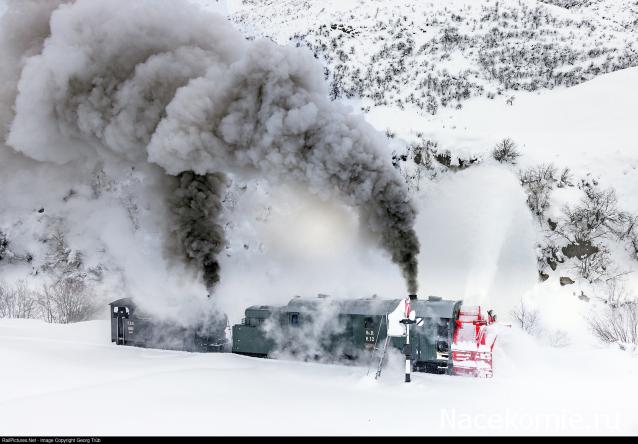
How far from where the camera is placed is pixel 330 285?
947 inches

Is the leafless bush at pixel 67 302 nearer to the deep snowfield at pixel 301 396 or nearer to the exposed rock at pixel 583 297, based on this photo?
the deep snowfield at pixel 301 396

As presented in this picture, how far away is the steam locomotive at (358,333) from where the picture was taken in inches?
510

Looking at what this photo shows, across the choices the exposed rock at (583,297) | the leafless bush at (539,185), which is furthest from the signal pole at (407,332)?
the leafless bush at (539,185)

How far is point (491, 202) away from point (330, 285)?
46.6ft

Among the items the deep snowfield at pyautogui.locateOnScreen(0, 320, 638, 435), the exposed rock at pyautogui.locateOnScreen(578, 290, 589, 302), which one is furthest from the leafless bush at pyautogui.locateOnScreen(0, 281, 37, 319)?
the exposed rock at pyautogui.locateOnScreen(578, 290, 589, 302)

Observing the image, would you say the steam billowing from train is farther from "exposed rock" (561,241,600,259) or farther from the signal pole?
"exposed rock" (561,241,600,259)

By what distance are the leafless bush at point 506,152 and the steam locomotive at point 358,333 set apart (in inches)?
819

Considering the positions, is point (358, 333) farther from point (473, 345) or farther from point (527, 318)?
point (527, 318)

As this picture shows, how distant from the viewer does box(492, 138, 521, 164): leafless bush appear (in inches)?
1278

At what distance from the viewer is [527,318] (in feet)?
76.5

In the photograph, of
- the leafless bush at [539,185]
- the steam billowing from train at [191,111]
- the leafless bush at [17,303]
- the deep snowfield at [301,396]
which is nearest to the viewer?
the deep snowfield at [301,396]

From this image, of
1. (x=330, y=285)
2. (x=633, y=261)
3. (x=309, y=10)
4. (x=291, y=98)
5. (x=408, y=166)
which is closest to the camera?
(x=291, y=98)

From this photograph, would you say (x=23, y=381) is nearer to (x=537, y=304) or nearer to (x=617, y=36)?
(x=537, y=304)

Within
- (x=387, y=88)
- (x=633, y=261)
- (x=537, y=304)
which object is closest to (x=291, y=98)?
(x=537, y=304)
